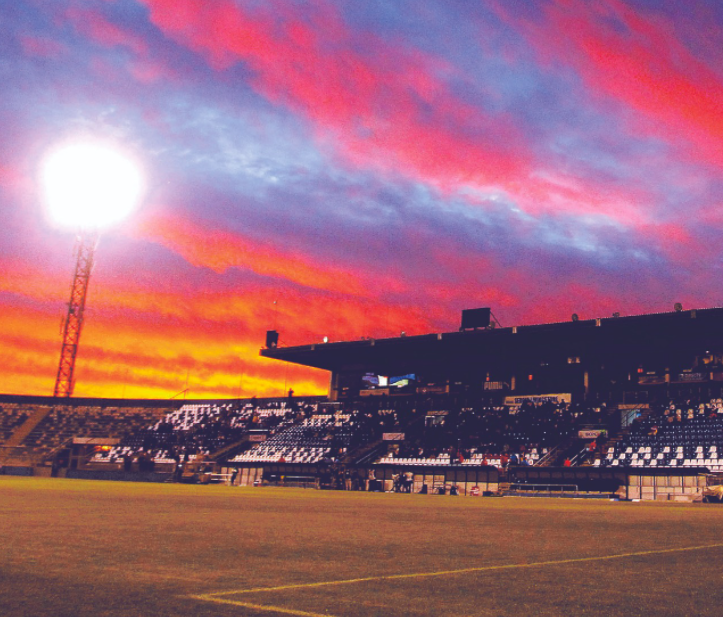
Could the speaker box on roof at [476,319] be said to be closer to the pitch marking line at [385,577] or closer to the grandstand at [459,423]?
the grandstand at [459,423]

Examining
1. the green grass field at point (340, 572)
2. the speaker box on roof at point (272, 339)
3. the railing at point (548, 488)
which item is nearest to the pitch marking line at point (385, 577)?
the green grass field at point (340, 572)

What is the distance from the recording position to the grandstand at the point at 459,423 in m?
48.2

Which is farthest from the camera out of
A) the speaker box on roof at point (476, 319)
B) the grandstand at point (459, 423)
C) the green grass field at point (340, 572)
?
the speaker box on roof at point (476, 319)

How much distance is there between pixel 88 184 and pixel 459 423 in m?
46.0

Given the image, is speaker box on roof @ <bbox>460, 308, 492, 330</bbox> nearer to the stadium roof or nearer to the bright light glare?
the stadium roof

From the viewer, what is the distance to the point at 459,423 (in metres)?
61.5

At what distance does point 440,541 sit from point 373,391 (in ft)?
219

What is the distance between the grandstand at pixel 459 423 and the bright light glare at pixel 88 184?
76.6ft

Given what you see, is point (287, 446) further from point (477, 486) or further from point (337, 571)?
point (337, 571)

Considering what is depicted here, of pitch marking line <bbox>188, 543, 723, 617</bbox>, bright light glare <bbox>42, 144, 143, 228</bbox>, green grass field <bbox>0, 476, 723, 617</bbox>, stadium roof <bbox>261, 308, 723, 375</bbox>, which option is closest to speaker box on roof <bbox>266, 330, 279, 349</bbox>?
stadium roof <bbox>261, 308, 723, 375</bbox>

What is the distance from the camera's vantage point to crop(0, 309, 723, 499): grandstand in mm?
48219

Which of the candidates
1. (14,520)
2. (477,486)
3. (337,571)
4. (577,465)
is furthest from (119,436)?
(337,571)

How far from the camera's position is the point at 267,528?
11.7m

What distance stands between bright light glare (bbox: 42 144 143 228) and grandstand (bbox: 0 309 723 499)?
2336cm
